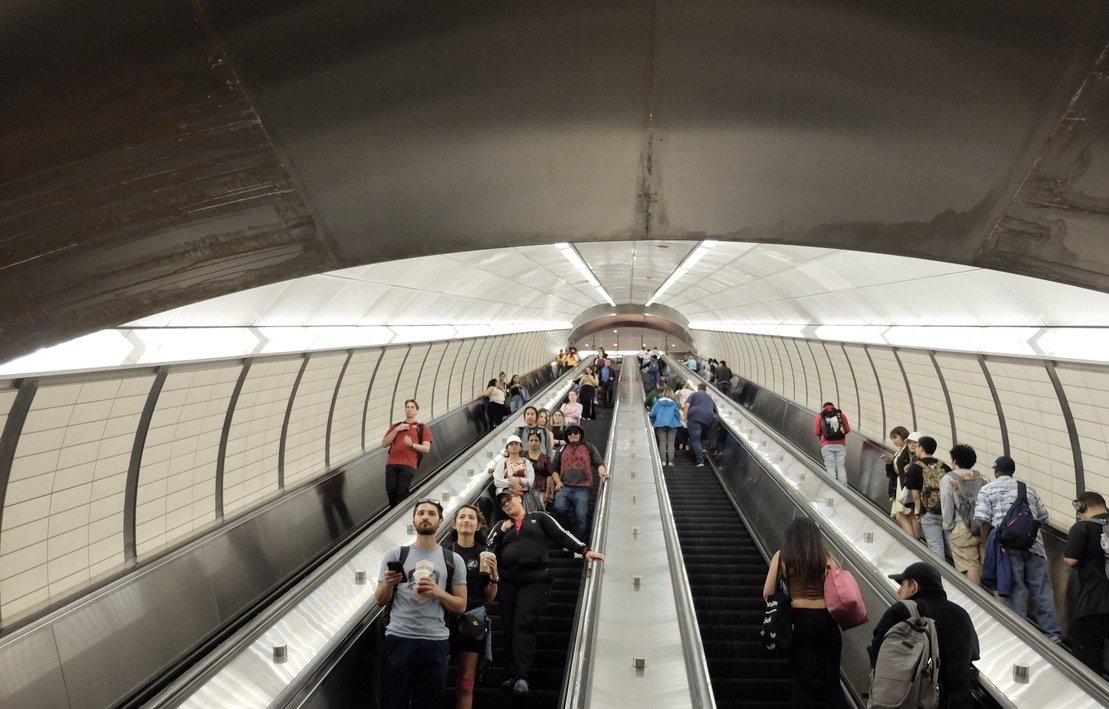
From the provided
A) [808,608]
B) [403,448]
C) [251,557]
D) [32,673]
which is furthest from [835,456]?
[32,673]

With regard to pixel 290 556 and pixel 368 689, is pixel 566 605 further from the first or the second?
pixel 290 556

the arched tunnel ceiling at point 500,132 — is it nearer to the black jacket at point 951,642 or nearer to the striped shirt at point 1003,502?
the black jacket at point 951,642

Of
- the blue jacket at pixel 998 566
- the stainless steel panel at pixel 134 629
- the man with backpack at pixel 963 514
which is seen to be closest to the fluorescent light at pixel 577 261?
the man with backpack at pixel 963 514

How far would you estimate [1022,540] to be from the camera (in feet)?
22.3

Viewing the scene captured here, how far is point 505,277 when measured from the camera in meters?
15.3

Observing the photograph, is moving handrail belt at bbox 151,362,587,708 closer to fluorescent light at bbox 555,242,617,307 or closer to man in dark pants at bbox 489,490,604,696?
man in dark pants at bbox 489,490,604,696

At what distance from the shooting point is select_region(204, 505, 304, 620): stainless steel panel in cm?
798

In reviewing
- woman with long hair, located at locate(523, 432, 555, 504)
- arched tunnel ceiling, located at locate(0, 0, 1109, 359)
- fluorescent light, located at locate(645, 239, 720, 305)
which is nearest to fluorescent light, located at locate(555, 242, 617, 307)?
fluorescent light, located at locate(645, 239, 720, 305)

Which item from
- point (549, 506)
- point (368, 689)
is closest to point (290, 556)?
point (549, 506)

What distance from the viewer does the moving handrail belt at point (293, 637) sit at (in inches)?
177

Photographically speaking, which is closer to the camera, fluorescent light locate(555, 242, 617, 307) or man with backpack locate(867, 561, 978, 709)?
man with backpack locate(867, 561, 978, 709)

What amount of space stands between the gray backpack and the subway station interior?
605 mm

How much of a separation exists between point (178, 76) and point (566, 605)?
6.31 m

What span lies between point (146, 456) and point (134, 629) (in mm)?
1696
